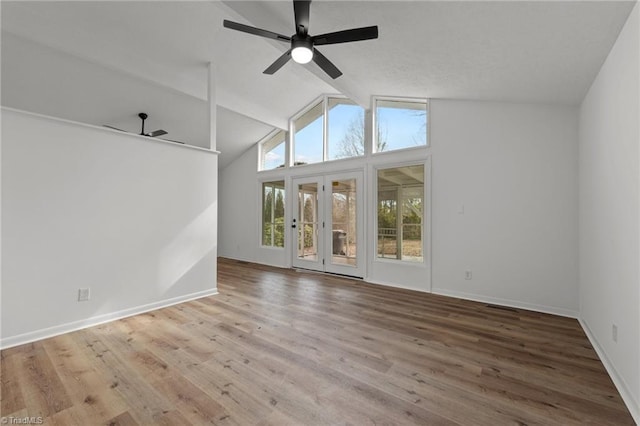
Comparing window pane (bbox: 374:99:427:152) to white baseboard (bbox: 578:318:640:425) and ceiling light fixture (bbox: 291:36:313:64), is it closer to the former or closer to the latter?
ceiling light fixture (bbox: 291:36:313:64)

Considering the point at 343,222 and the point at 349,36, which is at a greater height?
the point at 349,36

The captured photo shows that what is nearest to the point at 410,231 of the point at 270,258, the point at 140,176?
the point at 270,258

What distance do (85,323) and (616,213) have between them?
4.74 metres

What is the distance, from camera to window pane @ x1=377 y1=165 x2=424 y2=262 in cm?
446

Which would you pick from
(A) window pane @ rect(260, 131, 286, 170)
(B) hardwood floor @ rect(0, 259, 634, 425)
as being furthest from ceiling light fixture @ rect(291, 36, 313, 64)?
(A) window pane @ rect(260, 131, 286, 170)

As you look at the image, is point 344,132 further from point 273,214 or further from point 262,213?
point 262,213

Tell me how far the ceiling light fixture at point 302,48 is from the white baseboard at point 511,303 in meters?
3.54

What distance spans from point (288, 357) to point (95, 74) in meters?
4.54

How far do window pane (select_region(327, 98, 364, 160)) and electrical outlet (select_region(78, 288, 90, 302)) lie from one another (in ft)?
13.8

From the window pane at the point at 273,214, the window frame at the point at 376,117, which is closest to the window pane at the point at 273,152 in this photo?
the window pane at the point at 273,214

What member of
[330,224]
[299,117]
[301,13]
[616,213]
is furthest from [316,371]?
[299,117]

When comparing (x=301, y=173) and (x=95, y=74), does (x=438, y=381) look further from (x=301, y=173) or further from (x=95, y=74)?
(x=95, y=74)

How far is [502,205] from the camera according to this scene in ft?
12.2

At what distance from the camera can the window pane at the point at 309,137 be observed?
5.86 m
